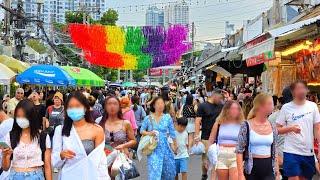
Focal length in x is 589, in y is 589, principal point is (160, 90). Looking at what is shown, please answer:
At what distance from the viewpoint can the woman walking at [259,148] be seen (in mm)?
6555

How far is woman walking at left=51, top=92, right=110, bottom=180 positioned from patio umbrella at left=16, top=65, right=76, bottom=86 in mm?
15409

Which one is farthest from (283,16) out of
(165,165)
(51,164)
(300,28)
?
(51,164)

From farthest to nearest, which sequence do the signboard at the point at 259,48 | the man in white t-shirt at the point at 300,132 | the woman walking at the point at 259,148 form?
the signboard at the point at 259,48
the man in white t-shirt at the point at 300,132
the woman walking at the point at 259,148

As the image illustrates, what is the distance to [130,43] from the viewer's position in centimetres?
2745

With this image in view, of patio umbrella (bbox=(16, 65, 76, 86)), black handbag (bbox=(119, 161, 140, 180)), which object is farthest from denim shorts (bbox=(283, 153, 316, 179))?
patio umbrella (bbox=(16, 65, 76, 86))

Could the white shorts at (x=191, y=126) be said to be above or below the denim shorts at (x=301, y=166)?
below

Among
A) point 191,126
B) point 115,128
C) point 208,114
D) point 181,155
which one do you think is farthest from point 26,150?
point 191,126

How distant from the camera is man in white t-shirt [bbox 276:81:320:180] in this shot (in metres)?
7.47

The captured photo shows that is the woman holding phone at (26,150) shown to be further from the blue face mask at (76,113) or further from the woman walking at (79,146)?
the blue face mask at (76,113)

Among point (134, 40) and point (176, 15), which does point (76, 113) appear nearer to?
point (134, 40)

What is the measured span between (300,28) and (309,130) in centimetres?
320

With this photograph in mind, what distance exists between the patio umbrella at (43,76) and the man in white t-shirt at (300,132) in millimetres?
14996

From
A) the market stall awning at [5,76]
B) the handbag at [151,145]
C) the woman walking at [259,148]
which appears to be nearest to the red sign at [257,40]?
the handbag at [151,145]

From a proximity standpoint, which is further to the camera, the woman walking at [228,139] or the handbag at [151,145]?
the handbag at [151,145]
